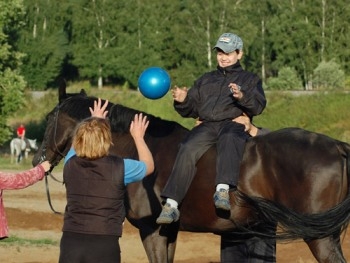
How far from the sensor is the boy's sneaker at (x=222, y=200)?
Result: 8500mm

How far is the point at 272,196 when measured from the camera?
869cm

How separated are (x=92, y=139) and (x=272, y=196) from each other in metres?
2.84

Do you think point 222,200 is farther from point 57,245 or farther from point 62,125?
Result: point 57,245

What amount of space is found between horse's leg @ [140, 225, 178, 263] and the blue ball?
4.39ft

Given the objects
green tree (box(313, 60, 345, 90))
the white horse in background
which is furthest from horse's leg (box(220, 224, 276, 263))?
green tree (box(313, 60, 345, 90))

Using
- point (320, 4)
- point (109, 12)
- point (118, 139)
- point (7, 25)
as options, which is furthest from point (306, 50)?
point (118, 139)

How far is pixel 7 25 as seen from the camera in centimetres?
4162

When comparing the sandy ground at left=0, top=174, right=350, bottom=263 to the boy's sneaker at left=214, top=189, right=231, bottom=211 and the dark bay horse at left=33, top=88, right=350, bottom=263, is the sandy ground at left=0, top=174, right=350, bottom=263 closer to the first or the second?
the dark bay horse at left=33, top=88, right=350, bottom=263

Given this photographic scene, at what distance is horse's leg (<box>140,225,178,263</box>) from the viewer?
8.91 m

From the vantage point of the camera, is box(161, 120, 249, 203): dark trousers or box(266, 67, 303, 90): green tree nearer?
box(161, 120, 249, 203): dark trousers

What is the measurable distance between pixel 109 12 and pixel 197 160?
204 feet

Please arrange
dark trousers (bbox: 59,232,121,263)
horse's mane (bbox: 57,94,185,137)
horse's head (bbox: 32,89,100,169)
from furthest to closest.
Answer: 1. horse's head (bbox: 32,89,100,169)
2. horse's mane (bbox: 57,94,185,137)
3. dark trousers (bbox: 59,232,121,263)

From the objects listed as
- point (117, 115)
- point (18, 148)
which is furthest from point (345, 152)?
point (18, 148)

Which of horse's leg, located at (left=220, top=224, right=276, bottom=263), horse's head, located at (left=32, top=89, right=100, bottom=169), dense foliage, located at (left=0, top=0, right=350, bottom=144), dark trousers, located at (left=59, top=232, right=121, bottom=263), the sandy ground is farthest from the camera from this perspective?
dense foliage, located at (left=0, top=0, right=350, bottom=144)
